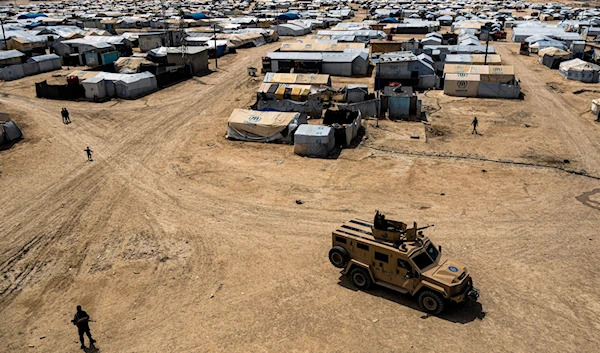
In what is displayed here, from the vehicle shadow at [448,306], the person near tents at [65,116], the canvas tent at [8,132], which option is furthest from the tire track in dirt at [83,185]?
the vehicle shadow at [448,306]

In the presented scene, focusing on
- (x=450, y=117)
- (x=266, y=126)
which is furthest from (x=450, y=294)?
(x=450, y=117)

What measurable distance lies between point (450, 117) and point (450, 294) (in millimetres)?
25599

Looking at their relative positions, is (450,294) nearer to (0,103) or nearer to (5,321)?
(5,321)

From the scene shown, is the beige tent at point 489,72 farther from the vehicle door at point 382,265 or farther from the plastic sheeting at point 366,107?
the vehicle door at point 382,265

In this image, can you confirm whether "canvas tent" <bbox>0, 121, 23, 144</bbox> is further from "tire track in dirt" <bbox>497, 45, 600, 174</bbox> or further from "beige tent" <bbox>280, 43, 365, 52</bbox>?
"tire track in dirt" <bbox>497, 45, 600, 174</bbox>

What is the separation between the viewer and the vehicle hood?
14.1 metres

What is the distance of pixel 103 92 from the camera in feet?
139

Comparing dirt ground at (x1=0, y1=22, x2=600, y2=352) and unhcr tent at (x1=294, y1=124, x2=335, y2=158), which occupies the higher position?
unhcr tent at (x1=294, y1=124, x2=335, y2=158)

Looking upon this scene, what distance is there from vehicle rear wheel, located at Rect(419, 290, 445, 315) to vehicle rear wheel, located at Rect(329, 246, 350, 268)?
2943 millimetres

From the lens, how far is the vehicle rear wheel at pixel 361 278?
50.9 feet

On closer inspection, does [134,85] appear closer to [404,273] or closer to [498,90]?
[498,90]

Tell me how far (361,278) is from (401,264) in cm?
172

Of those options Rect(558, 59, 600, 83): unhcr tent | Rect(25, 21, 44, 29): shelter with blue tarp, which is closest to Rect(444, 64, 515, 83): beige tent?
Rect(558, 59, 600, 83): unhcr tent

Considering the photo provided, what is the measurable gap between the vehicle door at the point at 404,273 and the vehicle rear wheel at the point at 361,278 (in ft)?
3.33
